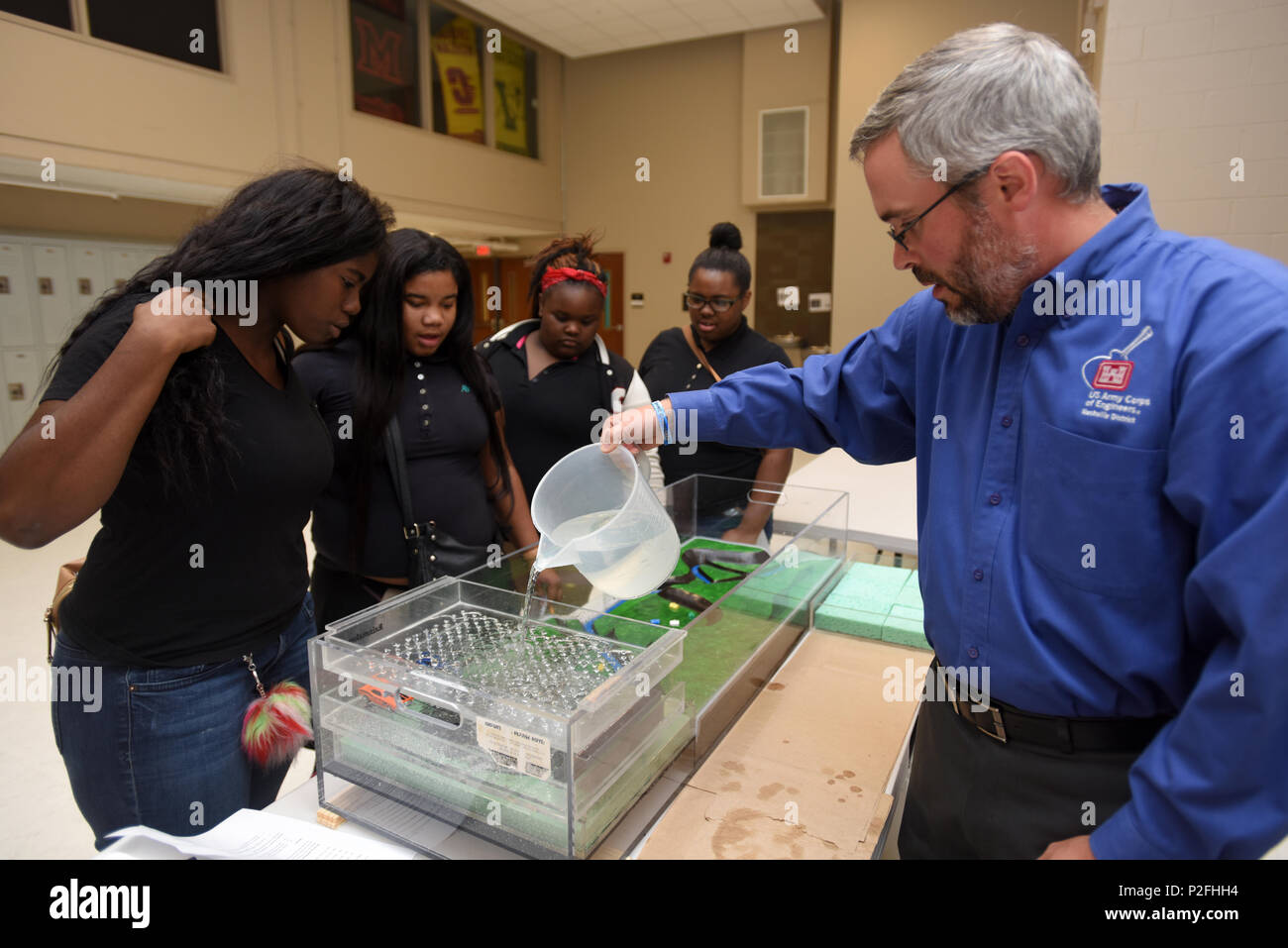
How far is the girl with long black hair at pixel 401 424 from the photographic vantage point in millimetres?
1863

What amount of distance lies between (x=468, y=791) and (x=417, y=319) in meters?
1.25

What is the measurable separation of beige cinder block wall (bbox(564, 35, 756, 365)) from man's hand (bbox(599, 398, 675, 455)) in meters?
7.68

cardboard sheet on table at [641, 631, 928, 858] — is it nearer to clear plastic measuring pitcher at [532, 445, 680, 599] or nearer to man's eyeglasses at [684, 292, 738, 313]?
clear plastic measuring pitcher at [532, 445, 680, 599]

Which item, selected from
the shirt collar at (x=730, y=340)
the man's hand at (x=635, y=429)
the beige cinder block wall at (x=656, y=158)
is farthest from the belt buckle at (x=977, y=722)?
the beige cinder block wall at (x=656, y=158)

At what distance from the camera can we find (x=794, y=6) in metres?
7.48

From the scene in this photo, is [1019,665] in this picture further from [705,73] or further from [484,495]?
[705,73]

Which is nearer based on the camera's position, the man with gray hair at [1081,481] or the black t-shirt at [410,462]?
the man with gray hair at [1081,481]

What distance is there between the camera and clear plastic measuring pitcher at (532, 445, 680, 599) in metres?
1.28

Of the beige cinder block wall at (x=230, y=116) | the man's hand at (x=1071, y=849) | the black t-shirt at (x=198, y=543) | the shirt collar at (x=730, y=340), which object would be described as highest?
the beige cinder block wall at (x=230, y=116)

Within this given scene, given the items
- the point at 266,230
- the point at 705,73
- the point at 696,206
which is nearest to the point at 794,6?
the point at 705,73

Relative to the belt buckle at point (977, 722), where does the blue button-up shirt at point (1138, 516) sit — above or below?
above

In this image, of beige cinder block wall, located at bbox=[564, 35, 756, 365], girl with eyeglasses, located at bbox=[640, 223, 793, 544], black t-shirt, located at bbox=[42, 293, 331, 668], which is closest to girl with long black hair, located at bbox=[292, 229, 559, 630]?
black t-shirt, located at bbox=[42, 293, 331, 668]

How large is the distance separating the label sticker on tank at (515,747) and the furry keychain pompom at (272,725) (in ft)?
1.48

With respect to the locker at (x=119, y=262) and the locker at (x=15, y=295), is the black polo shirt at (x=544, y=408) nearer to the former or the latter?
the locker at (x=15, y=295)
